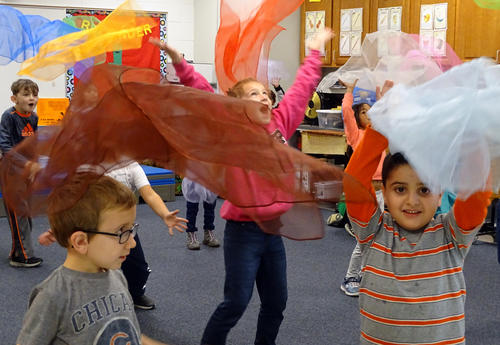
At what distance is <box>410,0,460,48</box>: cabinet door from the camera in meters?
6.05

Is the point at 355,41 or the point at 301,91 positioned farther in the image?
the point at 355,41

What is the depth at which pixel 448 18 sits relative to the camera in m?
6.10

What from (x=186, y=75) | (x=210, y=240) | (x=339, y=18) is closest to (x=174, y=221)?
(x=186, y=75)

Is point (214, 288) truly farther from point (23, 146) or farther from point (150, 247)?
point (23, 146)

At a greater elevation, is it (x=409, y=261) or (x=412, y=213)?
(x=412, y=213)

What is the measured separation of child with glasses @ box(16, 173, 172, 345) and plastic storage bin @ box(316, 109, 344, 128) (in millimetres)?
5472

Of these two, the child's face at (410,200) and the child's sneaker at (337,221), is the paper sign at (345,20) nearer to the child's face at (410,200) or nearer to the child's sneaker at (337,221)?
the child's sneaker at (337,221)

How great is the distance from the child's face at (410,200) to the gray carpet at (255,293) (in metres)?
1.67

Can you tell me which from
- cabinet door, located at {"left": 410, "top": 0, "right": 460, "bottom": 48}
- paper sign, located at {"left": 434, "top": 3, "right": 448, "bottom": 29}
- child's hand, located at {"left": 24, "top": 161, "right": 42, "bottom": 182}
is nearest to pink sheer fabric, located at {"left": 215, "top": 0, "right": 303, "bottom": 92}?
child's hand, located at {"left": 24, "top": 161, "right": 42, "bottom": 182}

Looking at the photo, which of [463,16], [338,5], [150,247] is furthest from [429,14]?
[150,247]

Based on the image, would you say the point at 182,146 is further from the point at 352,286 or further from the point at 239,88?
the point at 352,286

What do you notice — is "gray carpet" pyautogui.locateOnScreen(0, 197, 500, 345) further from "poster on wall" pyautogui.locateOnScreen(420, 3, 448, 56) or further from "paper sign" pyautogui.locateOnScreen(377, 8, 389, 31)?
"paper sign" pyautogui.locateOnScreen(377, 8, 389, 31)

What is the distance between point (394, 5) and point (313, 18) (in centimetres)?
124

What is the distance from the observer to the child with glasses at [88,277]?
140 cm
